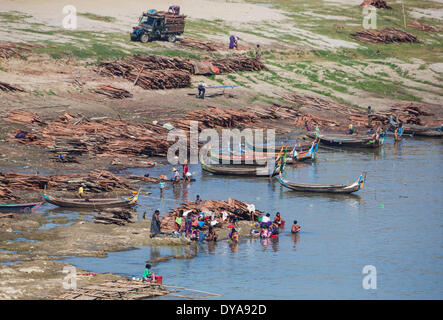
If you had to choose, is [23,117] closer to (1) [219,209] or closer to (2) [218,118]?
(2) [218,118]

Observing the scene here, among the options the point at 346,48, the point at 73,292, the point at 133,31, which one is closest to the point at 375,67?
the point at 346,48

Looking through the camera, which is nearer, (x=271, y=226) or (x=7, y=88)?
(x=271, y=226)

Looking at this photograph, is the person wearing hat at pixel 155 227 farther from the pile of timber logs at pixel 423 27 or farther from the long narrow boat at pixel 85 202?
the pile of timber logs at pixel 423 27

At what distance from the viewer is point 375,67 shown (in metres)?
91.3

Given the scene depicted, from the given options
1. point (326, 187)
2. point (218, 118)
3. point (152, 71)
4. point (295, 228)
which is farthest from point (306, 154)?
point (295, 228)

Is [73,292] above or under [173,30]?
under

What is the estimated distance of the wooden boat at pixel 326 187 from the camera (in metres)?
52.5

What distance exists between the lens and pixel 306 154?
206ft

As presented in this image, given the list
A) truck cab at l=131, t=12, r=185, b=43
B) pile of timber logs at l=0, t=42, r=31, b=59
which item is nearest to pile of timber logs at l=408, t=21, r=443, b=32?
truck cab at l=131, t=12, r=185, b=43

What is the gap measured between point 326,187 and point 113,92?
24.3 meters

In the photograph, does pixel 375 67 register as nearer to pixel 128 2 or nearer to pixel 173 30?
pixel 173 30

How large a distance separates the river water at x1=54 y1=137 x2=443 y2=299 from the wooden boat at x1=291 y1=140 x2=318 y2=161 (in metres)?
0.84

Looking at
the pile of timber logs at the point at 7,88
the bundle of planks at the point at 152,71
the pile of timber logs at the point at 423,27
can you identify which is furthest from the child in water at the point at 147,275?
the pile of timber logs at the point at 423,27

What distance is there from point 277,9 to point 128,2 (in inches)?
926
